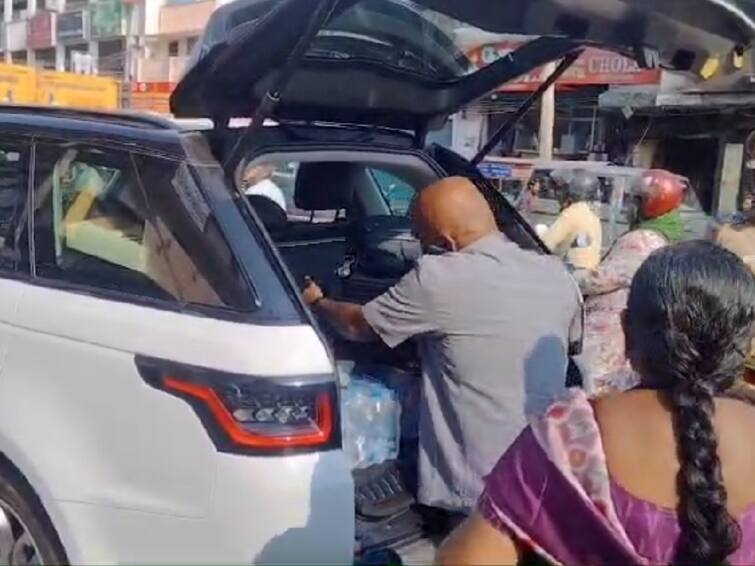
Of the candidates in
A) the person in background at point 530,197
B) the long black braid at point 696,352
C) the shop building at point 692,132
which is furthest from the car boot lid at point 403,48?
the shop building at point 692,132

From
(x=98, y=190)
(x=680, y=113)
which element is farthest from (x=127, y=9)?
(x=98, y=190)

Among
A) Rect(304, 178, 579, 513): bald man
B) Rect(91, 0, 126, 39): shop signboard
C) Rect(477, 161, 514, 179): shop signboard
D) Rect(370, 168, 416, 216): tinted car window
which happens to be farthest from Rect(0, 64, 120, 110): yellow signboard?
Rect(91, 0, 126, 39): shop signboard

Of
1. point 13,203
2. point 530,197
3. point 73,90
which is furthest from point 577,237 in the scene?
point 73,90

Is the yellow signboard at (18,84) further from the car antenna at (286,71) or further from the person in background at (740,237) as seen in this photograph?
the car antenna at (286,71)

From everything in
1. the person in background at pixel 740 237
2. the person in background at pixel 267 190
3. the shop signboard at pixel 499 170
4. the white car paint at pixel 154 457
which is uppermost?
the person in background at pixel 267 190

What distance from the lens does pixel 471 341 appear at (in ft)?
9.51

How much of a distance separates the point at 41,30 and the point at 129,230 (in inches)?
1837

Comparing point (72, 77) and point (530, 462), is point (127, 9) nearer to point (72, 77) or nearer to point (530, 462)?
point (72, 77)

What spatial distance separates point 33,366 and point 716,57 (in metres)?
2.20

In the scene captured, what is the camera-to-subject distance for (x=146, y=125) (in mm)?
2879

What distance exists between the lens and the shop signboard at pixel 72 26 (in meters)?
42.5

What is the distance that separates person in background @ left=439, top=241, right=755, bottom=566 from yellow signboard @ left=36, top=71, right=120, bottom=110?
13.4 m

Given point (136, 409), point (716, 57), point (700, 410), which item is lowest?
point (136, 409)

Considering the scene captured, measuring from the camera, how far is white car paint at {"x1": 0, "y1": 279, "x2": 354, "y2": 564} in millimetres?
2402
